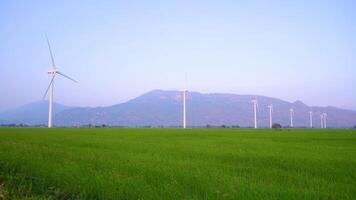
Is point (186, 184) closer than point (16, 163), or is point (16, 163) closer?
point (186, 184)

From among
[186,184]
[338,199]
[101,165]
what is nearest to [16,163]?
[101,165]

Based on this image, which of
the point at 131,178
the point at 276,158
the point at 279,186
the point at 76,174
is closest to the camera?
the point at 279,186

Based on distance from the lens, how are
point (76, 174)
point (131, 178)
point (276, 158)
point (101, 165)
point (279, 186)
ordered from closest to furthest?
1. point (279, 186)
2. point (131, 178)
3. point (76, 174)
4. point (101, 165)
5. point (276, 158)

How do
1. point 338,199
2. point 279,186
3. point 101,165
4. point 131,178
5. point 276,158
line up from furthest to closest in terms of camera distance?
point 276,158 → point 101,165 → point 131,178 → point 279,186 → point 338,199

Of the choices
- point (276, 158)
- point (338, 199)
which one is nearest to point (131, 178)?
point (338, 199)

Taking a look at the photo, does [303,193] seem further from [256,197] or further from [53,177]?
[53,177]

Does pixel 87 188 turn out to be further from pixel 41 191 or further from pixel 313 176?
pixel 313 176

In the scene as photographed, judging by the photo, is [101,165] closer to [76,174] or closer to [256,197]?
[76,174]

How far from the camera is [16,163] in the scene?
1730 cm

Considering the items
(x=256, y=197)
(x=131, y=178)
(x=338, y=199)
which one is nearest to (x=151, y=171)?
(x=131, y=178)

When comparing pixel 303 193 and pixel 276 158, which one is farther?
pixel 276 158

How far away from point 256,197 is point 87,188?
16.0 feet

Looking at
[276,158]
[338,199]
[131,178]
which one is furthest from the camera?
[276,158]

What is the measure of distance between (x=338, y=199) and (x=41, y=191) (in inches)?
313
